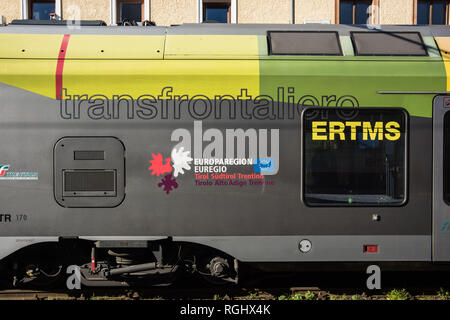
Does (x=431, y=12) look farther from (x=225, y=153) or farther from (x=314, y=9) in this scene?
(x=225, y=153)

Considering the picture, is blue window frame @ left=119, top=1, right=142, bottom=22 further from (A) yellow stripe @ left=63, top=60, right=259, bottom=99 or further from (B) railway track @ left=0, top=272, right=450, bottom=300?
(B) railway track @ left=0, top=272, right=450, bottom=300

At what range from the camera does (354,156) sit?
371 cm

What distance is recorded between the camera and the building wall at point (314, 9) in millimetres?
7633

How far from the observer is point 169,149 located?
361 centimetres

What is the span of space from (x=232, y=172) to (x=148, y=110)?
1124 mm

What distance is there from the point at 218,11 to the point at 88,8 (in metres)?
2.96

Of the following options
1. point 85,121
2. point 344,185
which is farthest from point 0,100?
point 344,185

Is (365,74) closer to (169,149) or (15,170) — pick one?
(169,149)

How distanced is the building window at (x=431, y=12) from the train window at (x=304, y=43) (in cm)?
549

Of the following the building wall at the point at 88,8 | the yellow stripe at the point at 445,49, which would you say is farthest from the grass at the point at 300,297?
the building wall at the point at 88,8

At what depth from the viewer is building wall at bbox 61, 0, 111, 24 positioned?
7.60 m

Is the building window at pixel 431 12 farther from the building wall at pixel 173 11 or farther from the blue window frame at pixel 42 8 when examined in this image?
the blue window frame at pixel 42 8

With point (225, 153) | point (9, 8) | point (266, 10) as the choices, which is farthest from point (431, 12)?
point (9, 8)
